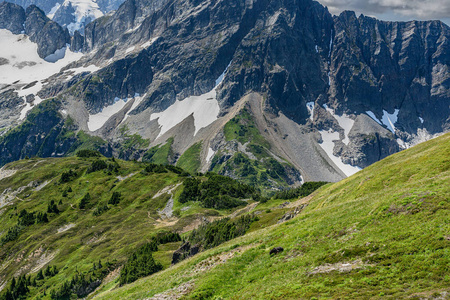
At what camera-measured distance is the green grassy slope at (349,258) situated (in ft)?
63.8

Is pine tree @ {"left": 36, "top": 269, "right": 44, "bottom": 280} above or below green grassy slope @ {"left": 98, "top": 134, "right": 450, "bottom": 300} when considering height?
below

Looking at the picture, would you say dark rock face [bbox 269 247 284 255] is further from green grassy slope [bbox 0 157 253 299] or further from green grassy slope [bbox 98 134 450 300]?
green grassy slope [bbox 0 157 253 299]

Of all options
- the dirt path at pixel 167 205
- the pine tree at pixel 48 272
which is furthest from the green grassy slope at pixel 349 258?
the dirt path at pixel 167 205

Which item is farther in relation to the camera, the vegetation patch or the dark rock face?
the vegetation patch

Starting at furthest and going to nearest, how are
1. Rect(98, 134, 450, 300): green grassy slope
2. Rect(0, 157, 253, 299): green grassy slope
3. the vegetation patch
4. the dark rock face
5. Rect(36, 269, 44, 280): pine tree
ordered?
the vegetation patch, Rect(0, 157, 253, 299): green grassy slope, Rect(36, 269, 44, 280): pine tree, the dark rock face, Rect(98, 134, 450, 300): green grassy slope

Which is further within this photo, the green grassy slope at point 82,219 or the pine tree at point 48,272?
the green grassy slope at point 82,219

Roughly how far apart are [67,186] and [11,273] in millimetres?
68411

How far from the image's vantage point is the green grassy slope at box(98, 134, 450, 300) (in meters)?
19.4

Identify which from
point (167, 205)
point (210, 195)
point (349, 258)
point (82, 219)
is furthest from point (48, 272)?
point (349, 258)

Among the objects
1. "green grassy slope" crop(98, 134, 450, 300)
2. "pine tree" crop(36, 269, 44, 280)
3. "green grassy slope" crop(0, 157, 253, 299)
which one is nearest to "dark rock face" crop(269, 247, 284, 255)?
"green grassy slope" crop(98, 134, 450, 300)

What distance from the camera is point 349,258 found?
23.9 meters

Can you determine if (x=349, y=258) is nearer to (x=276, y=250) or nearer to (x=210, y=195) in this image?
(x=276, y=250)

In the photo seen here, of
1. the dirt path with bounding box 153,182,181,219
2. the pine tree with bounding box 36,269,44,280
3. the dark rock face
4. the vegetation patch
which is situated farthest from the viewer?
the vegetation patch

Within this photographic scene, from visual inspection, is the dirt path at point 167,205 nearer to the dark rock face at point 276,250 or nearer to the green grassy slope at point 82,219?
the green grassy slope at point 82,219
